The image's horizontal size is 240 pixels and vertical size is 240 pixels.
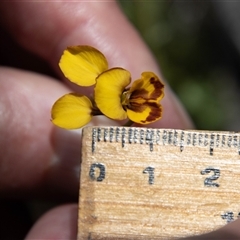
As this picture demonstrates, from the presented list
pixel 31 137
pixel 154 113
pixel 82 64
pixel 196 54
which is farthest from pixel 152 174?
pixel 196 54

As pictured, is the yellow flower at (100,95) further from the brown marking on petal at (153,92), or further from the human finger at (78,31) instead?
the human finger at (78,31)

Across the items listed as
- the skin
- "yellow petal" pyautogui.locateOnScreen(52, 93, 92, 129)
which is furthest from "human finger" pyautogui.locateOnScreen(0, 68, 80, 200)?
"yellow petal" pyautogui.locateOnScreen(52, 93, 92, 129)

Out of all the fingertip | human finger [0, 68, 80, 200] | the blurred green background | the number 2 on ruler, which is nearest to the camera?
the number 2 on ruler

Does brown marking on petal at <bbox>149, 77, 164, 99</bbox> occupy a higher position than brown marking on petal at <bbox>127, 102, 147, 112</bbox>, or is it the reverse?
brown marking on petal at <bbox>149, 77, 164, 99</bbox>

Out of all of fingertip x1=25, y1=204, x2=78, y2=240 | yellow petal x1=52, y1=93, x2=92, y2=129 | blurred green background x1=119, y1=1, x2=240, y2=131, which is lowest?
fingertip x1=25, y1=204, x2=78, y2=240

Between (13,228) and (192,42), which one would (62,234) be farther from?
(192,42)

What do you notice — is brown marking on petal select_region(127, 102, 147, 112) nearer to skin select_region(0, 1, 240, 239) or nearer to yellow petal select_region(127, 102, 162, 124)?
yellow petal select_region(127, 102, 162, 124)

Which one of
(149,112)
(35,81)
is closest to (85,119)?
(149,112)
